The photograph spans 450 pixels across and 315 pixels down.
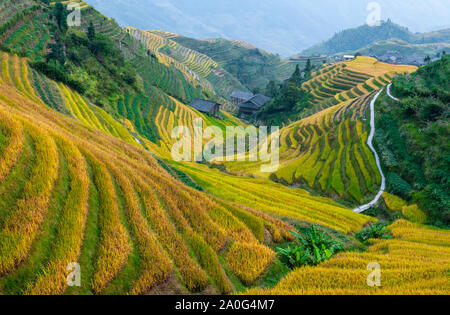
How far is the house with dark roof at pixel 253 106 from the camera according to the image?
97688mm

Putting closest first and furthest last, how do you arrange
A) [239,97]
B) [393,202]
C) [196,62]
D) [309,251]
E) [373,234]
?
[309,251] → [373,234] → [393,202] → [239,97] → [196,62]

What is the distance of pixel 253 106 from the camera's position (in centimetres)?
9819

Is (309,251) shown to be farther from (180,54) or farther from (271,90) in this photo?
(180,54)

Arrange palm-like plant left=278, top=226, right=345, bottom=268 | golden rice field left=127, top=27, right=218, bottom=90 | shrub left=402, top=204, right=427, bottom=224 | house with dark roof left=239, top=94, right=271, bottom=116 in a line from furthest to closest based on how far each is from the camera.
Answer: golden rice field left=127, top=27, right=218, bottom=90 → house with dark roof left=239, top=94, right=271, bottom=116 → shrub left=402, top=204, right=427, bottom=224 → palm-like plant left=278, top=226, right=345, bottom=268

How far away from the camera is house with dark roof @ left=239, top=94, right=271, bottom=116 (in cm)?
9769

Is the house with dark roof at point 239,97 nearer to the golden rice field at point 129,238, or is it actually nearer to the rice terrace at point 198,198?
the rice terrace at point 198,198

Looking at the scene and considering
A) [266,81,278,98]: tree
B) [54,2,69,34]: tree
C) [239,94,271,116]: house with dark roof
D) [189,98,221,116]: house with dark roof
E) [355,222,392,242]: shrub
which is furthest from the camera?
[266,81,278,98]: tree

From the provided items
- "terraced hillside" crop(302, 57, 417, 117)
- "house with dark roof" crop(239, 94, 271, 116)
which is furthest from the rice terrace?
"house with dark roof" crop(239, 94, 271, 116)

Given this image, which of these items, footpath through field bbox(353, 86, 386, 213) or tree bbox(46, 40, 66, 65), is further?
tree bbox(46, 40, 66, 65)

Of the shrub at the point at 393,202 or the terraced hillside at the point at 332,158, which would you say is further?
the terraced hillside at the point at 332,158

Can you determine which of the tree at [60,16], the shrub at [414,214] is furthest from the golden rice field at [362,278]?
the tree at [60,16]

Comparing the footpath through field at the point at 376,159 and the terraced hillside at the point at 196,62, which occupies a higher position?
the terraced hillside at the point at 196,62

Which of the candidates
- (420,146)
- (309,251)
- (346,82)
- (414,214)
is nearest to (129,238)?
(309,251)

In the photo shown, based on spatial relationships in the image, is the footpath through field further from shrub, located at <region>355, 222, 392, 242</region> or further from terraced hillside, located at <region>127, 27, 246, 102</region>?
terraced hillside, located at <region>127, 27, 246, 102</region>
